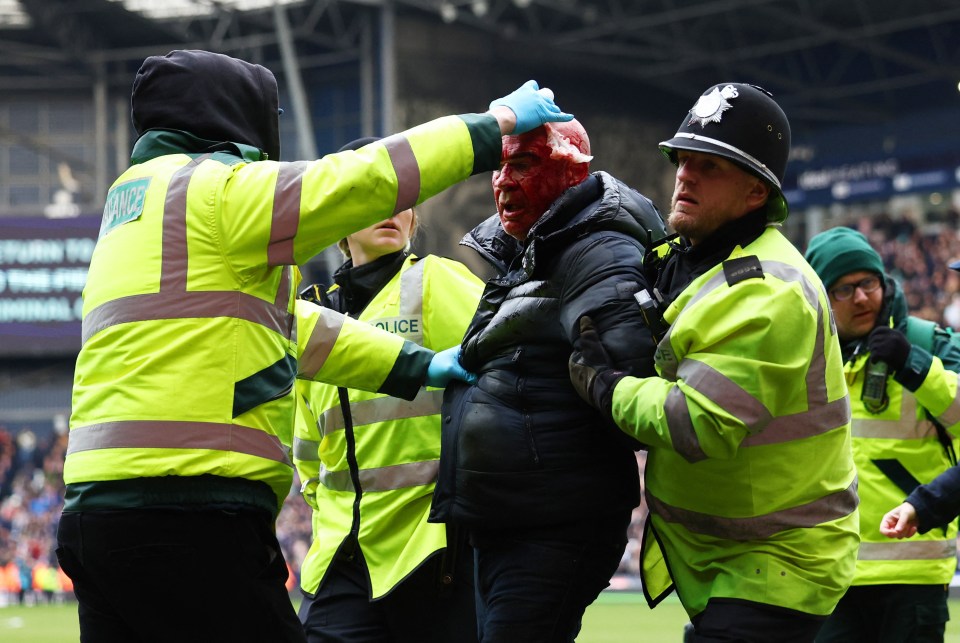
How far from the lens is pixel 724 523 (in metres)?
3.50

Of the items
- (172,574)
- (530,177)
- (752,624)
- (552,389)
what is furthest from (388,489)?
(752,624)

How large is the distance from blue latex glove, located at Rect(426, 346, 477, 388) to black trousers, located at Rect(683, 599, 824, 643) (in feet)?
3.43

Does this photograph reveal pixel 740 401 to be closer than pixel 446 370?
Yes

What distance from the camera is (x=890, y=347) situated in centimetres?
504

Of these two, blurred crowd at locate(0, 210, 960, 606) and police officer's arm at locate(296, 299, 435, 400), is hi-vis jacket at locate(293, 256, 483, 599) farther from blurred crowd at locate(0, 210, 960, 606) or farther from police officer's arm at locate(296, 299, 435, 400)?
blurred crowd at locate(0, 210, 960, 606)

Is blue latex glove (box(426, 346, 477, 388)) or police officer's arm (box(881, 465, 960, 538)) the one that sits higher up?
blue latex glove (box(426, 346, 477, 388))

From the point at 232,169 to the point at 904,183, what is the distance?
2411cm

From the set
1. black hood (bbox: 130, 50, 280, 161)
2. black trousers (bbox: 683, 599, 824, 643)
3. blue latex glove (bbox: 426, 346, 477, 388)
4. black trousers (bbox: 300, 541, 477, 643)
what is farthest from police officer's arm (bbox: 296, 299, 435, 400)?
black trousers (bbox: 683, 599, 824, 643)

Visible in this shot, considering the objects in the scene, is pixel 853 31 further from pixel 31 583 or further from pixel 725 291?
pixel 725 291

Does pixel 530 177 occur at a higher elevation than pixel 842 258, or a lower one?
higher

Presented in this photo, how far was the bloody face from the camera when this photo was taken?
13.1 ft

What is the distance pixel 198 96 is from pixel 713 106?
52.7 inches

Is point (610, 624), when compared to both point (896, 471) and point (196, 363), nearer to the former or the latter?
point (896, 471)

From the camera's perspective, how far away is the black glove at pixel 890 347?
5.02m
